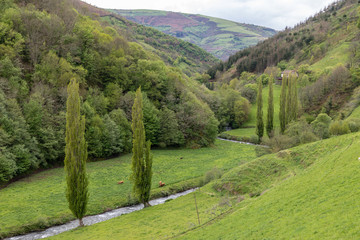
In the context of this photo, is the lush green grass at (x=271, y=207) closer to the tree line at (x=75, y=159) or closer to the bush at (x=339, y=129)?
the tree line at (x=75, y=159)

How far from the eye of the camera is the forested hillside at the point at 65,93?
173 ft

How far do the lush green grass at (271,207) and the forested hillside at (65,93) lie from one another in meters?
25.5

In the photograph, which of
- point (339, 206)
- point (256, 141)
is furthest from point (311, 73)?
point (339, 206)

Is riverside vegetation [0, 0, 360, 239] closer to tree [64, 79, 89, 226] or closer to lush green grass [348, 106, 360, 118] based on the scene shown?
lush green grass [348, 106, 360, 118]

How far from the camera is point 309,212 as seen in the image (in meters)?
20.4

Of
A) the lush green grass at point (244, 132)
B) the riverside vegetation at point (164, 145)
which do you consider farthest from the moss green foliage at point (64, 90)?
the lush green grass at point (244, 132)

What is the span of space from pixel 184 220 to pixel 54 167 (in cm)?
3551

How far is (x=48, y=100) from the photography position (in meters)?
60.8

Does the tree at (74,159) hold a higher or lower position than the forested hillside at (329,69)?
lower

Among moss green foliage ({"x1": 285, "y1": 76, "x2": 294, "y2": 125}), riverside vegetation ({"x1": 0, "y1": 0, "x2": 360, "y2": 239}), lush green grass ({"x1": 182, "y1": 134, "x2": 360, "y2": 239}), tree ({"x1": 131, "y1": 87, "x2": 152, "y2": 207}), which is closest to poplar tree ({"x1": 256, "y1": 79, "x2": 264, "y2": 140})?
riverside vegetation ({"x1": 0, "y1": 0, "x2": 360, "y2": 239})

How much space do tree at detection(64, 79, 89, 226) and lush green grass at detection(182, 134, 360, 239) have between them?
14.1m

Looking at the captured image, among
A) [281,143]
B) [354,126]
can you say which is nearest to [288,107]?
[281,143]

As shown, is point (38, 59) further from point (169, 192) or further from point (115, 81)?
point (169, 192)

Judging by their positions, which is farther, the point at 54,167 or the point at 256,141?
the point at 256,141
